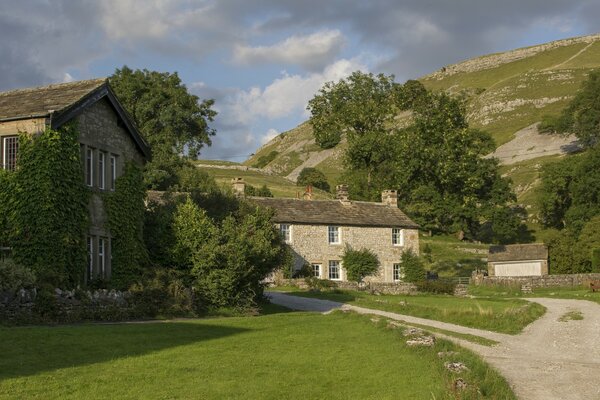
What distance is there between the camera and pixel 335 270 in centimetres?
6134

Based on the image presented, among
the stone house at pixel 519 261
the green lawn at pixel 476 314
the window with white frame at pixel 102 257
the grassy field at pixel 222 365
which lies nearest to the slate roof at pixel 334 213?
the stone house at pixel 519 261

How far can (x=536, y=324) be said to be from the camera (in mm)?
32406

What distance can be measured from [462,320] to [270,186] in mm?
81091

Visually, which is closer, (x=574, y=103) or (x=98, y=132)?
(x=98, y=132)

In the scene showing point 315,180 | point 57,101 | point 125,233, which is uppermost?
point 315,180

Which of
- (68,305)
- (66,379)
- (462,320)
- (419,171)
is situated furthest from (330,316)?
(419,171)

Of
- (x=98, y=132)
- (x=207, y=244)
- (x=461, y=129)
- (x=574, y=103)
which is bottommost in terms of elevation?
(x=207, y=244)

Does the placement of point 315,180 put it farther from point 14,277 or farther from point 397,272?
point 14,277

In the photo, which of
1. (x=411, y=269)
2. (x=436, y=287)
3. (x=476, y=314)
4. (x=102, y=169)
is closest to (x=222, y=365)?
(x=102, y=169)

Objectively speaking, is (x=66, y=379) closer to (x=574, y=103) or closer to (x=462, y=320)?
(x=462, y=320)

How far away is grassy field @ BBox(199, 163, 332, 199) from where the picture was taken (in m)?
105

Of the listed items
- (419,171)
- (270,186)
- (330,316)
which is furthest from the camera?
(270,186)

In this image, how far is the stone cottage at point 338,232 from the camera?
2365 inches

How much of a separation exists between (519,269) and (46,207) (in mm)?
50476
